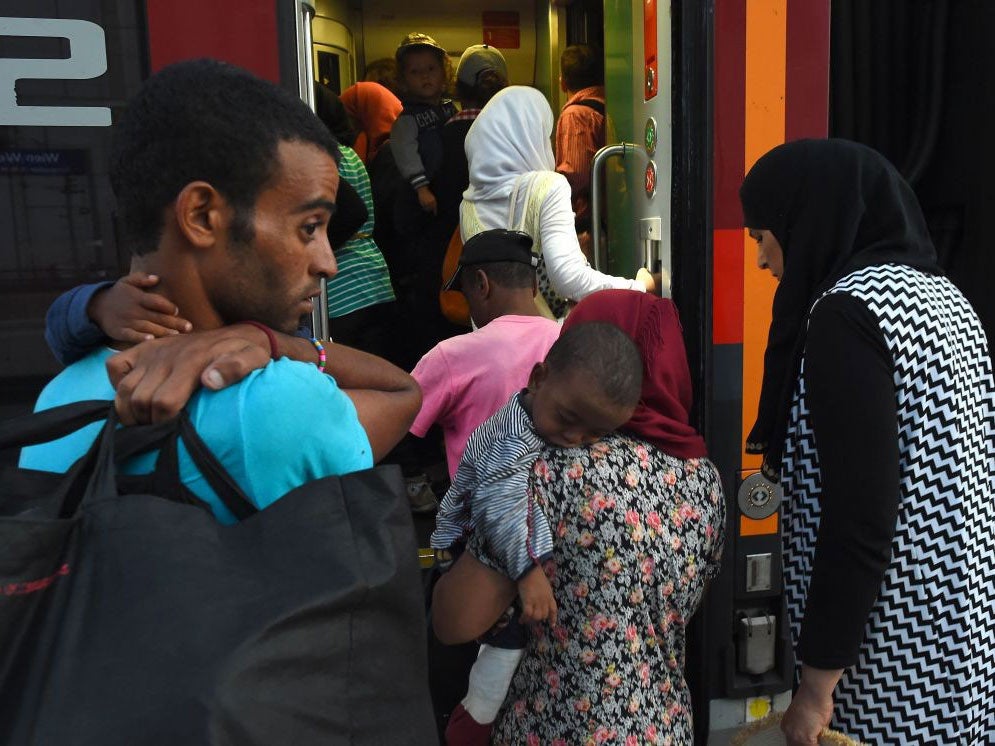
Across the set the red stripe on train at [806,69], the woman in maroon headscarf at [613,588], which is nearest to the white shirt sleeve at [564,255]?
the red stripe on train at [806,69]

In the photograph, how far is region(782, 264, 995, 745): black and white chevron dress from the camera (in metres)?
1.27

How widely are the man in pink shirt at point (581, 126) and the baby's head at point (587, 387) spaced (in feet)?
5.94

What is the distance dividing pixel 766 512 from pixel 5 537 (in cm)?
191

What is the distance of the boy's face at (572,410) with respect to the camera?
1480mm

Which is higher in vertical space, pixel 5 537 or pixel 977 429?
pixel 5 537

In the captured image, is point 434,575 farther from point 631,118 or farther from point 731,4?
point 631,118

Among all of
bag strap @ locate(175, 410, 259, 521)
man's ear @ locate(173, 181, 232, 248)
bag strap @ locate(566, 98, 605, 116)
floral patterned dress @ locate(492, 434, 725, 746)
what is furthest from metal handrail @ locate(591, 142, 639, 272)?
bag strap @ locate(175, 410, 259, 521)

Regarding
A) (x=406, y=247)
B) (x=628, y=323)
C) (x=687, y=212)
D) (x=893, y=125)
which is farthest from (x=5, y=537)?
(x=893, y=125)

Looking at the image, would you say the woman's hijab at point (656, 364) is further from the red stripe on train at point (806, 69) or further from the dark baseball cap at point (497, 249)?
the red stripe on train at point (806, 69)

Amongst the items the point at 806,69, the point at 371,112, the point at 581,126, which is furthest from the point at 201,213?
the point at 371,112

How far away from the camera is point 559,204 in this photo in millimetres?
2531

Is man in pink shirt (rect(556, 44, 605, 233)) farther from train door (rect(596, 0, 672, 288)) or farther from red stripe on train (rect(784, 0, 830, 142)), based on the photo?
red stripe on train (rect(784, 0, 830, 142))

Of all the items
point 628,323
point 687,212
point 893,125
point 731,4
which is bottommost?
point 628,323

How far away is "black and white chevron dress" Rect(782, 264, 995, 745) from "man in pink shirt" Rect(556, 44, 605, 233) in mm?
2058
